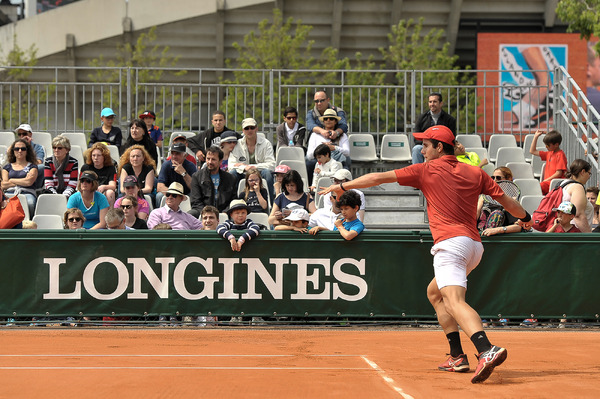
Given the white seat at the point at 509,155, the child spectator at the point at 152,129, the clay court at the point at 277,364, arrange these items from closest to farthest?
1. the clay court at the point at 277,364
2. the white seat at the point at 509,155
3. the child spectator at the point at 152,129

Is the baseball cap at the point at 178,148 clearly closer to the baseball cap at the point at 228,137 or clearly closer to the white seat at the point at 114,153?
the baseball cap at the point at 228,137

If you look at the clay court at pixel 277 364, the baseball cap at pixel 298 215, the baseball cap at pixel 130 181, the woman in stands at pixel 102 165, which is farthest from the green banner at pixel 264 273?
the woman in stands at pixel 102 165

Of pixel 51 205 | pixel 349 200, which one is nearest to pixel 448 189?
pixel 349 200

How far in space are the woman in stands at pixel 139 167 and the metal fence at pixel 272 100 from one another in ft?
9.83

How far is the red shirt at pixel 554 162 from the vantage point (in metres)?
15.0

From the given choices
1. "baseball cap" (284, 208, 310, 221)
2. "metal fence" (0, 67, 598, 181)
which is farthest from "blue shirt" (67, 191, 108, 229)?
"metal fence" (0, 67, 598, 181)

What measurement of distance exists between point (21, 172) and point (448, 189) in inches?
325

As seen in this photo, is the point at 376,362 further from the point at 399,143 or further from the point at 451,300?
the point at 399,143

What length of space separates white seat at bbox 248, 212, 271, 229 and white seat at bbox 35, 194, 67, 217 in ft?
9.30

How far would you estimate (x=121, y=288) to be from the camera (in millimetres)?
11367

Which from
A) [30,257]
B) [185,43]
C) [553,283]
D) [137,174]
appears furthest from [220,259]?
[185,43]

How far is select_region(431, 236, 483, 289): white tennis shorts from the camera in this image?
7758mm

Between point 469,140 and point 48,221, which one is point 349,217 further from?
point 469,140

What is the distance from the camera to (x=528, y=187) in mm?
14742
